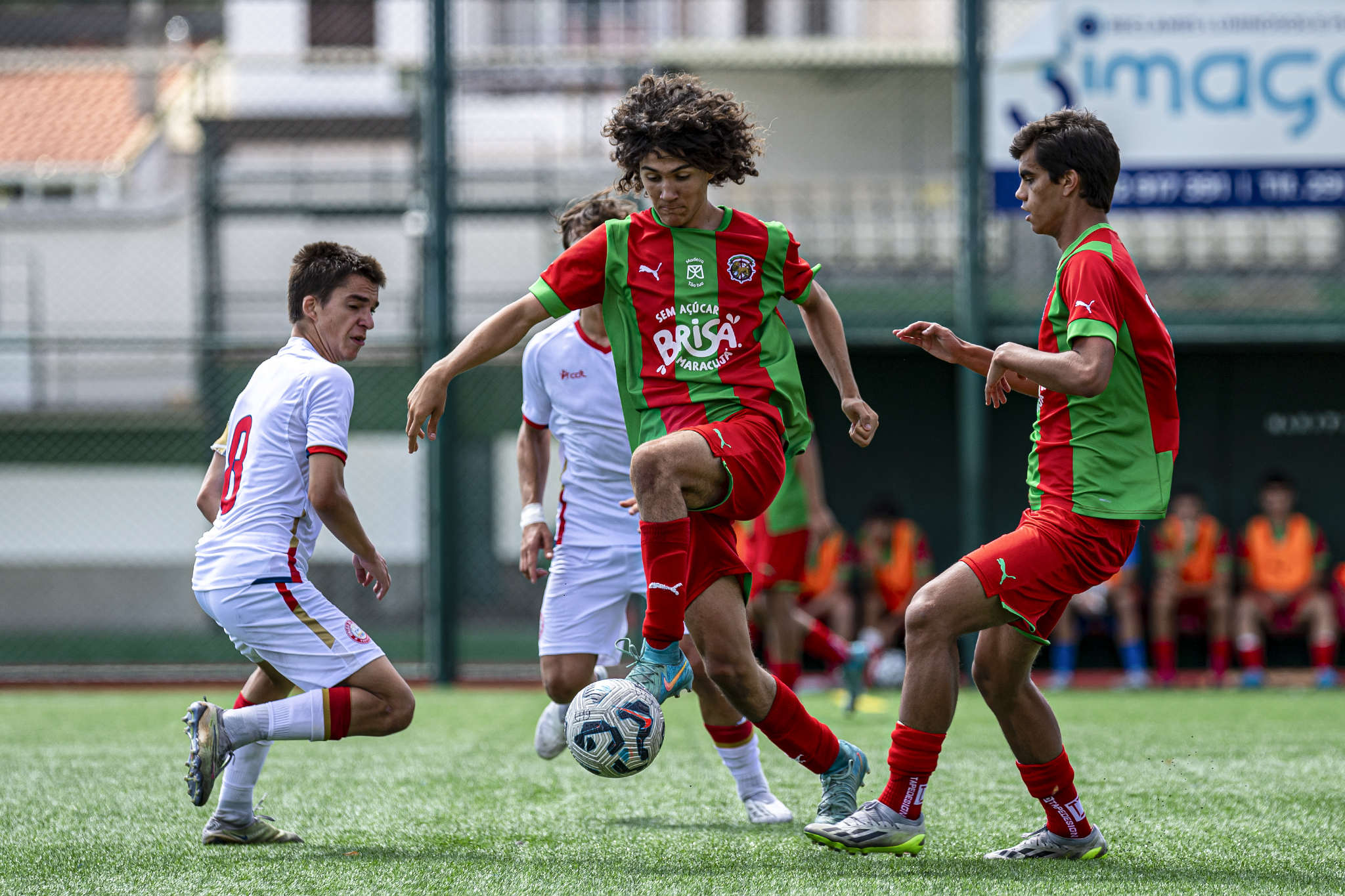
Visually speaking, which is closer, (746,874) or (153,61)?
(746,874)

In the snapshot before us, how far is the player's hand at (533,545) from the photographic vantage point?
14.8 ft

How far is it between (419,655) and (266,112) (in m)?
9.34

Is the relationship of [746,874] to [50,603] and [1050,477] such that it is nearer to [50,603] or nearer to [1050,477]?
[1050,477]

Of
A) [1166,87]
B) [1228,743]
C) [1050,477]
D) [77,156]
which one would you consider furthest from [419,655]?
[77,156]

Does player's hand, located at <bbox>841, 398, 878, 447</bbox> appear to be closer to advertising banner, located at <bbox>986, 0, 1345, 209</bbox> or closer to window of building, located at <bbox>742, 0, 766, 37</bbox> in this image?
advertising banner, located at <bbox>986, 0, 1345, 209</bbox>

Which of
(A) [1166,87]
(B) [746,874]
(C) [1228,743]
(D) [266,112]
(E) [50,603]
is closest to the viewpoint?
(B) [746,874]

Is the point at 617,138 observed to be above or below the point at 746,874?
above

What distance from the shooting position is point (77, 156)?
50.0 feet

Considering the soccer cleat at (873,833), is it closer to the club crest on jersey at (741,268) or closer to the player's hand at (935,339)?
the player's hand at (935,339)

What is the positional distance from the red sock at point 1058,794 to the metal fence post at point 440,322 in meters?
6.60

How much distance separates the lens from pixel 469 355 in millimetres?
3262

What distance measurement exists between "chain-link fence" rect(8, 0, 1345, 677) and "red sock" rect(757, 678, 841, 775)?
252 inches

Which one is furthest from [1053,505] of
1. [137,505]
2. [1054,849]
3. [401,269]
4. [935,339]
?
[401,269]

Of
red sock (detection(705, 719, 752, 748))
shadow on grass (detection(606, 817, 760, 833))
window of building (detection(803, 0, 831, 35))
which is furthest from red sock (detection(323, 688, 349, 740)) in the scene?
window of building (detection(803, 0, 831, 35))
